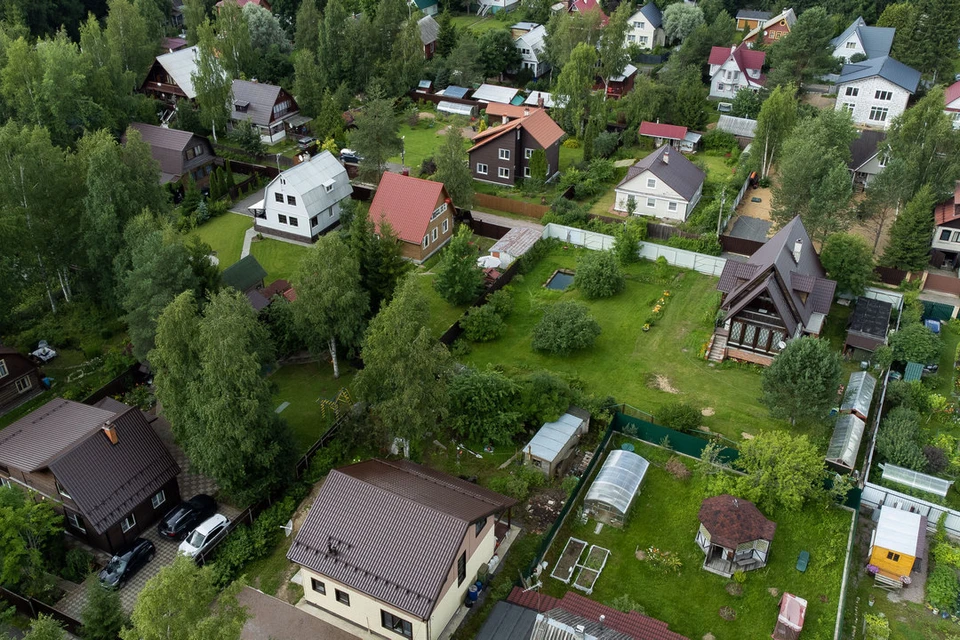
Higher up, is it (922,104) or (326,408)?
(922,104)

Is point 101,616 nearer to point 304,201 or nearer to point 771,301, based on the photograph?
point 304,201

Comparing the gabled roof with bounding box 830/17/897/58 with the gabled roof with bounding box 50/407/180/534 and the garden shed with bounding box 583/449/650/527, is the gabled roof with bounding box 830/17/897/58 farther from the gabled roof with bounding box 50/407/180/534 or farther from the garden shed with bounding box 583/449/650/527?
the gabled roof with bounding box 50/407/180/534

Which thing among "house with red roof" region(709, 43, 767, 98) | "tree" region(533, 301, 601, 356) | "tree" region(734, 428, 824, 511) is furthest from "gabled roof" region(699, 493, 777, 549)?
"house with red roof" region(709, 43, 767, 98)

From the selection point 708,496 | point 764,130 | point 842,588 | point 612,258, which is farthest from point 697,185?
point 842,588

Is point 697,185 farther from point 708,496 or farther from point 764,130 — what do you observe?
point 708,496

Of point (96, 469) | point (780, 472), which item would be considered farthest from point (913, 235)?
point (96, 469)

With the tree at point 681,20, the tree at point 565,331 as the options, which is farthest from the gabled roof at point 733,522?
the tree at point 681,20
